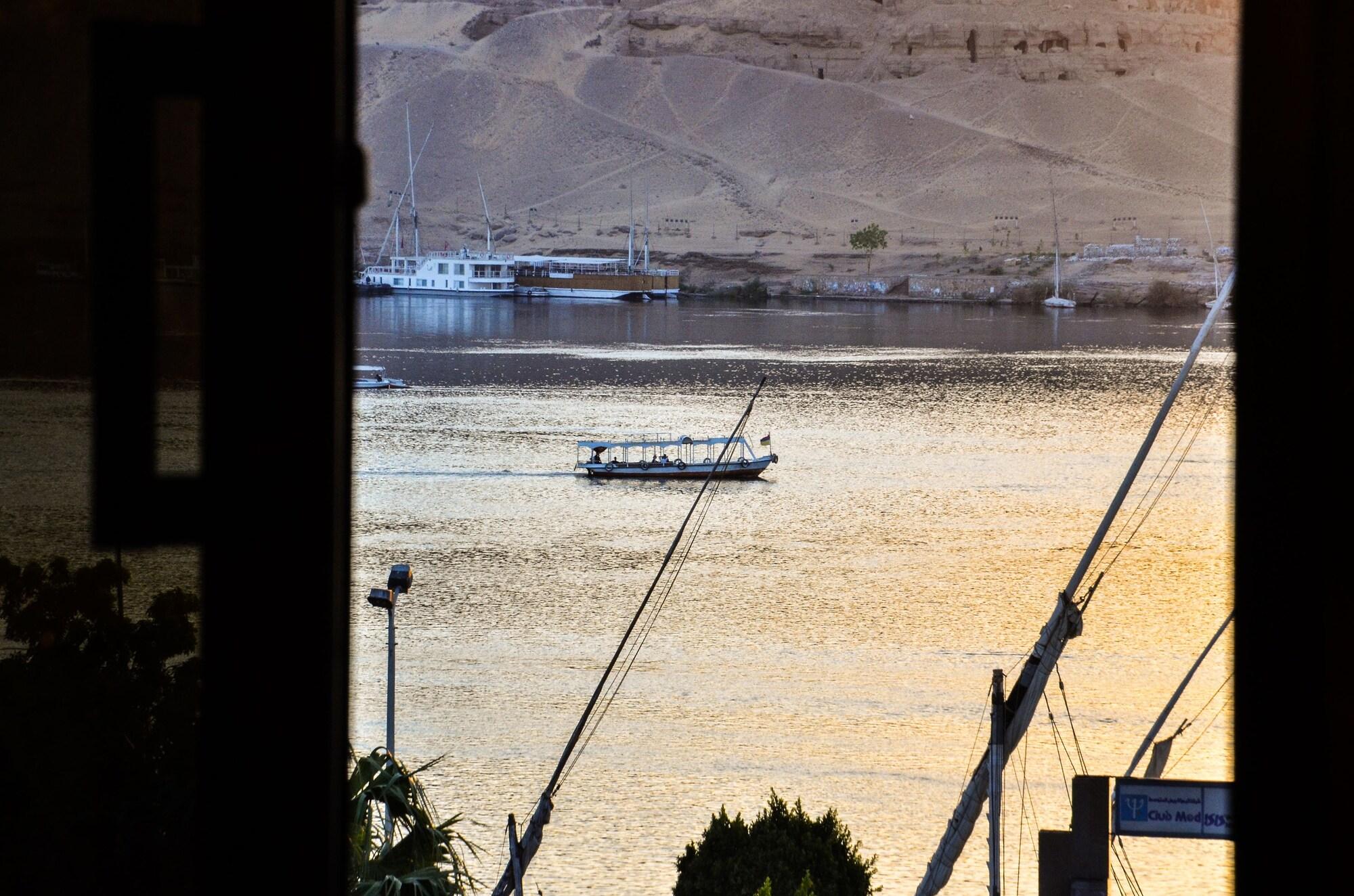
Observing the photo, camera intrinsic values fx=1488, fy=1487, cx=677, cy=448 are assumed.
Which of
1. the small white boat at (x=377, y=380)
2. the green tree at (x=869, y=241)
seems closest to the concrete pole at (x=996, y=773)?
the small white boat at (x=377, y=380)

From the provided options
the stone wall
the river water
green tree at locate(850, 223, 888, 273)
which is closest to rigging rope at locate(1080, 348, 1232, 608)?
the river water

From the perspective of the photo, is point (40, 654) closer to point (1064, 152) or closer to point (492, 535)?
point (492, 535)

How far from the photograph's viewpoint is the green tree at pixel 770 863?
4.21 m

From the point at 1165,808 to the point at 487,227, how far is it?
141 feet

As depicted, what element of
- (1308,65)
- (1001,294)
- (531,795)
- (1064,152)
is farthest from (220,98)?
(1064,152)

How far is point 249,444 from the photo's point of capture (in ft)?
1.13

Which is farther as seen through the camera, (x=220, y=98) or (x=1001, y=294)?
(x=1001, y=294)

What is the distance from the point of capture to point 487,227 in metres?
45.4

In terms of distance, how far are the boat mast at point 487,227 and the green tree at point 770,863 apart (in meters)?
37.6

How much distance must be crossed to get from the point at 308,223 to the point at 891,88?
2327 inches

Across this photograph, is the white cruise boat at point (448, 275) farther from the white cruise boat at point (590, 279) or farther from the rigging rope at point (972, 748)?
the rigging rope at point (972, 748)

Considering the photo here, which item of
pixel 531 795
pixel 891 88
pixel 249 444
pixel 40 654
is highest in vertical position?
pixel 891 88

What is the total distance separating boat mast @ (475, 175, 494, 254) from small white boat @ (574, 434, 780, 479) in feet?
82.7

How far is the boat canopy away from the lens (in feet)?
49.6
